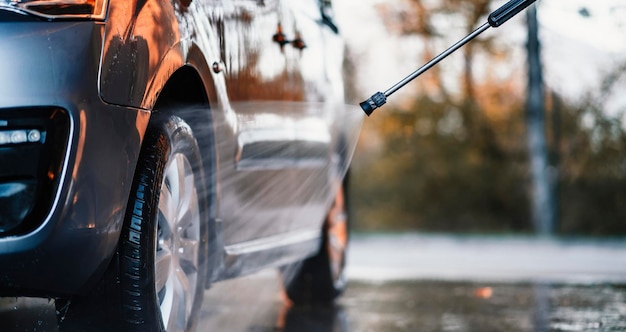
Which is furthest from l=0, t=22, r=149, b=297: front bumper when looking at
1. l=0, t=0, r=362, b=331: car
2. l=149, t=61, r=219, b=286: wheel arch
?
l=149, t=61, r=219, b=286: wheel arch

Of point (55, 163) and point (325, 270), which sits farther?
point (325, 270)

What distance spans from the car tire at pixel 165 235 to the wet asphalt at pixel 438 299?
149 centimetres

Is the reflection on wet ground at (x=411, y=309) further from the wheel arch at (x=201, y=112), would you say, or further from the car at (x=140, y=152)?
the wheel arch at (x=201, y=112)

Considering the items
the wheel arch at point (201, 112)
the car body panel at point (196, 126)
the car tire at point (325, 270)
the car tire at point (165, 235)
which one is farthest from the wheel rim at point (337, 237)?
the car tire at point (165, 235)

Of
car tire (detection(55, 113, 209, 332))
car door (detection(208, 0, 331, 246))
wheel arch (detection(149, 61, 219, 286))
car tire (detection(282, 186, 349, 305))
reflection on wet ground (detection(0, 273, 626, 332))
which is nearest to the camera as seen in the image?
car tire (detection(55, 113, 209, 332))

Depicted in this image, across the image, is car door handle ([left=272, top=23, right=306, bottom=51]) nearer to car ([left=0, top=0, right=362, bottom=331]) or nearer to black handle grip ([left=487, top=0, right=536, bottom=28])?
car ([left=0, top=0, right=362, bottom=331])

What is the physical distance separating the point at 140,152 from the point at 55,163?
0.49 meters

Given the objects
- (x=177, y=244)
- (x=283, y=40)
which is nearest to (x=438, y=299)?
(x=283, y=40)

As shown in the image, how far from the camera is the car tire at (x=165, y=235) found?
3.96 metres

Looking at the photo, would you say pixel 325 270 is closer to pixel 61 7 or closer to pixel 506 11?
pixel 506 11

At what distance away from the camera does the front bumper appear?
11.8 feet

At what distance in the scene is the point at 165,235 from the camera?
4.31m

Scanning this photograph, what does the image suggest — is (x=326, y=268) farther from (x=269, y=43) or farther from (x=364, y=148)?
(x=364, y=148)

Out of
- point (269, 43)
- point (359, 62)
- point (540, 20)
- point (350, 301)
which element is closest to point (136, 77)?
point (269, 43)
